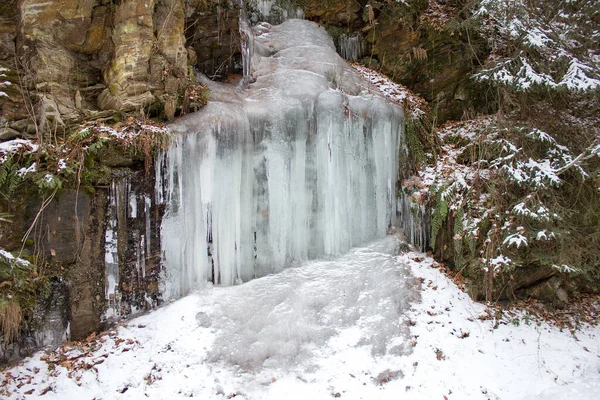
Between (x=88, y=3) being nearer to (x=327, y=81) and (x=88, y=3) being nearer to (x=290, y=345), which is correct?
(x=327, y=81)

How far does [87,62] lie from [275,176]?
11.1 ft

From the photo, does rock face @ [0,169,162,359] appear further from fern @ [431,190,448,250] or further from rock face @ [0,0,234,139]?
fern @ [431,190,448,250]

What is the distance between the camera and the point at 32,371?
4738 millimetres

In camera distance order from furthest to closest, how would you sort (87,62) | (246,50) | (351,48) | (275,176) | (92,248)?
(351,48), (246,50), (275,176), (87,62), (92,248)

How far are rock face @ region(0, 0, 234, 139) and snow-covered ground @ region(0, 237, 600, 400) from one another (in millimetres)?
2986

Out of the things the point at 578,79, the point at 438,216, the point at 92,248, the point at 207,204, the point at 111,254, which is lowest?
the point at 111,254

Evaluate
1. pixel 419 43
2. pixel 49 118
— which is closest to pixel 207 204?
pixel 49 118

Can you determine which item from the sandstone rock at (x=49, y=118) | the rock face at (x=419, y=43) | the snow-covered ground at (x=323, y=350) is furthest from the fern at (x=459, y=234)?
the sandstone rock at (x=49, y=118)

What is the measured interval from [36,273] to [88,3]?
4.03 meters

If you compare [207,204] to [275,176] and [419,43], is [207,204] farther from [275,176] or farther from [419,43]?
[419,43]

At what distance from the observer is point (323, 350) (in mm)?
5516

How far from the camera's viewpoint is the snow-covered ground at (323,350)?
4.86 meters

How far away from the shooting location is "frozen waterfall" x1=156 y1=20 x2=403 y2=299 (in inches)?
239

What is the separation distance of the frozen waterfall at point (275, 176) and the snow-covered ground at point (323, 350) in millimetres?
512
